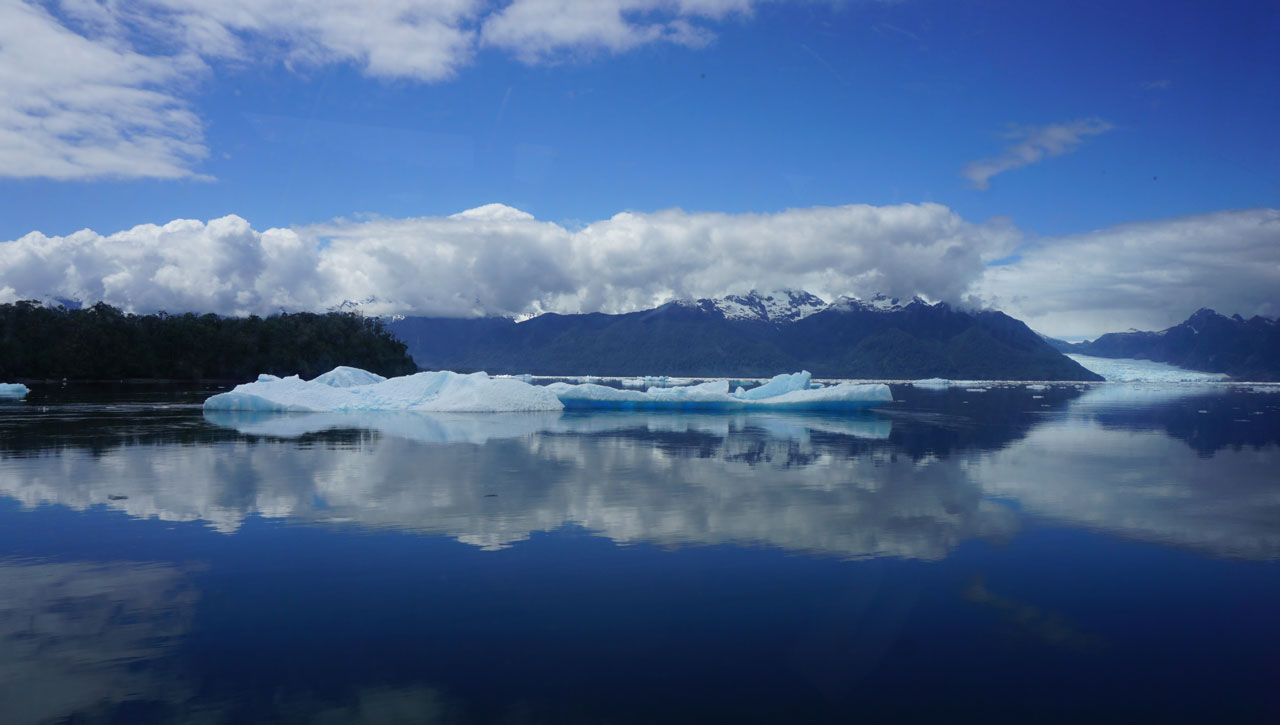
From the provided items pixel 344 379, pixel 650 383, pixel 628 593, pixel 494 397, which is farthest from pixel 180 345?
→ pixel 628 593

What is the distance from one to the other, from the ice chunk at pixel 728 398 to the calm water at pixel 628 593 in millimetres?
17603

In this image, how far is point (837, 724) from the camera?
441 centimetres

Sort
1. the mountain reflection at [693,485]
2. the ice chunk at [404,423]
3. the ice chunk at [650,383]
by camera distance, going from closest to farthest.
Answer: the mountain reflection at [693,485] → the ice chunk at [404,423] → the ice chunk at [650,383]

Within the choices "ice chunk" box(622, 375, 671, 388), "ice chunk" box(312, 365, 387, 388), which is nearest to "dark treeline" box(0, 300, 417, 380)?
"ice chunk" box(622, 375, 671, 388)

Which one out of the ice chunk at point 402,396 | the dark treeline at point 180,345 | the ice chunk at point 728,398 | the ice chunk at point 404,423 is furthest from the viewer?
the dark treeline at point 180,345

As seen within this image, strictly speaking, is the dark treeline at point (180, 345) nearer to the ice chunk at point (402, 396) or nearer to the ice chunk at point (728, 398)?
the ice chunk at point (402, 396)

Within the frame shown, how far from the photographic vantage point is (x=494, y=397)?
32.4 m

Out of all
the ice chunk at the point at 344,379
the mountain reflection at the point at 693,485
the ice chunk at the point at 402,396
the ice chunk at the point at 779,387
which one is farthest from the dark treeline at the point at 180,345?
the mountain reflection at the point at 693,485

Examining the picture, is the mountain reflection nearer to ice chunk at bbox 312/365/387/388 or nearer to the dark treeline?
ice chunk at bbox 312/365/387/388

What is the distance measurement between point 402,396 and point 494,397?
425 cm

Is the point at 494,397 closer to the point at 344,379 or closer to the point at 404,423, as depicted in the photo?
the point at 404,423

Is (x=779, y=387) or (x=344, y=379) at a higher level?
(x=344, y=379)

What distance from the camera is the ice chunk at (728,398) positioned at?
3250cm

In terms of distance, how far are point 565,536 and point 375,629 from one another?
3245 millimetres
